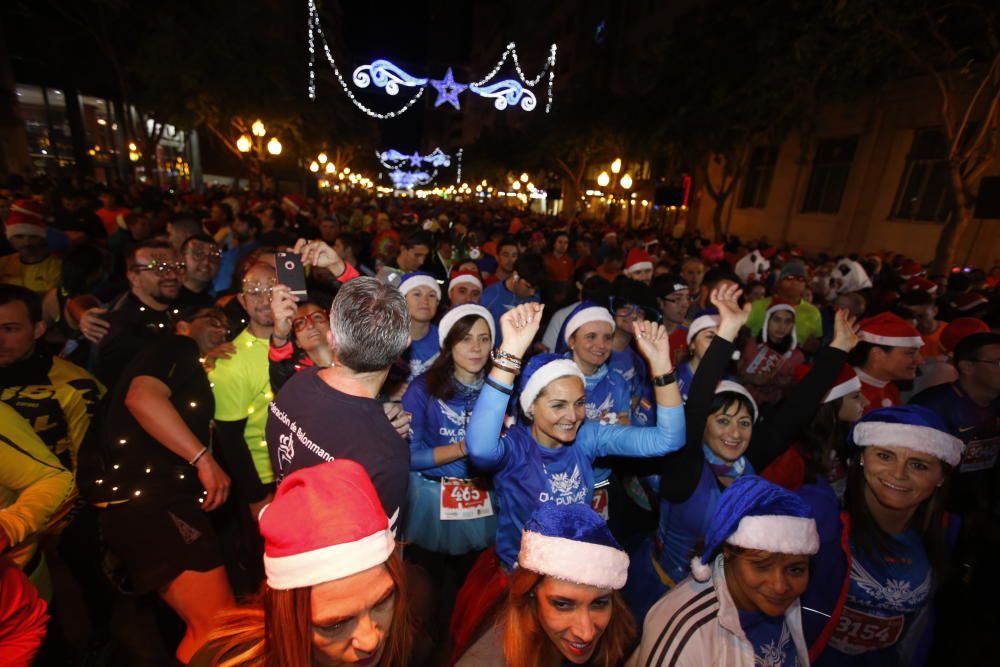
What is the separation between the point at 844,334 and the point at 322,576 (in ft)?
11.6

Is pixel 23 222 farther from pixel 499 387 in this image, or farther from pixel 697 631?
pixel 697 631

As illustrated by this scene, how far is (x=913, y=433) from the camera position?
2.45m

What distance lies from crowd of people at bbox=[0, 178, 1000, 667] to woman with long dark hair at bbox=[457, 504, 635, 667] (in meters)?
0.01

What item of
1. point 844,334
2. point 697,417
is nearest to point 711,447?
point 697,417

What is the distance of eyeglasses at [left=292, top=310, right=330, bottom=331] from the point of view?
10.4 feet

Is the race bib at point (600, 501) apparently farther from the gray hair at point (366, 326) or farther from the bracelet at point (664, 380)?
the gray hair at point (366, 326)

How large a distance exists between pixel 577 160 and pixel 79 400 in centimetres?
3358

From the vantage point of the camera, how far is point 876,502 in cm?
254

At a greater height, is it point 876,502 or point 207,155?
point 207,155

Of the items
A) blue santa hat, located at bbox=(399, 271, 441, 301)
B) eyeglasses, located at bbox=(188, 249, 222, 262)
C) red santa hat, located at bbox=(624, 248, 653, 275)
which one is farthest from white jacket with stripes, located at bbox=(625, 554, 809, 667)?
red santa hat, located at bbox=(624, 248, 653, 275)

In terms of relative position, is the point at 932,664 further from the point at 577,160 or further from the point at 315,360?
the point at 577,160

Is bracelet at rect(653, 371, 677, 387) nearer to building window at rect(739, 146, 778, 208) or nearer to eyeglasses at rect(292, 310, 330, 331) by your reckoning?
eyeglasses at rect(292, 310, 330, 331)

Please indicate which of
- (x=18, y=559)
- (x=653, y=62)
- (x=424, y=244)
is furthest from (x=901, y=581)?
(x=653, y=62)

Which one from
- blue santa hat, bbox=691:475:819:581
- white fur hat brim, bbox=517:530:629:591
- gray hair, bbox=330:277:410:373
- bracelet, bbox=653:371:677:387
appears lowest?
white fur hat brim, bbox=517:530:629:591
